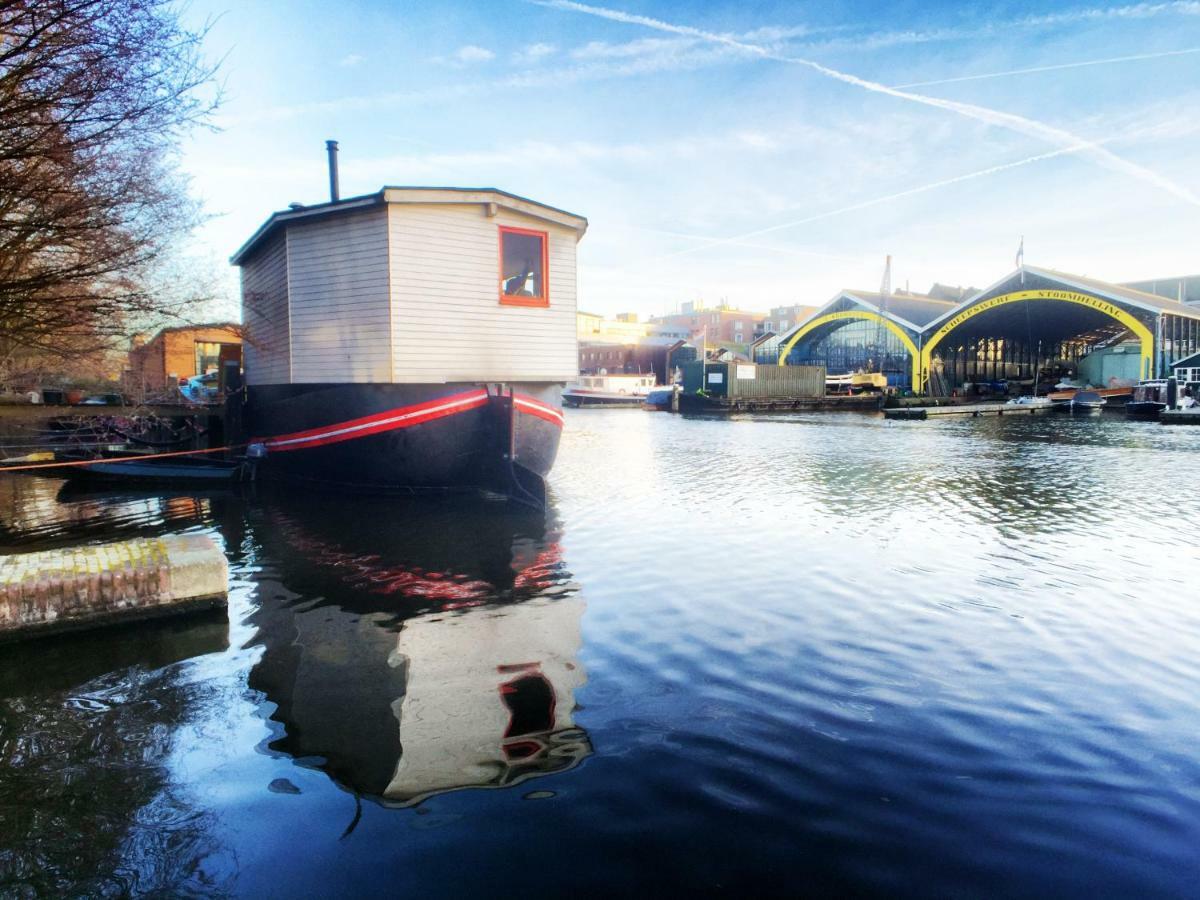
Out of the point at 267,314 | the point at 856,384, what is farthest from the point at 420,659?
the point at 856,384

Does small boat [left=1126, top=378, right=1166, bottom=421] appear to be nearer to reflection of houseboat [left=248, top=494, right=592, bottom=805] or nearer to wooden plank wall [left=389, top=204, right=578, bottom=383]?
wooden plank wall [left=389, top=204, right=578, bottom=383]

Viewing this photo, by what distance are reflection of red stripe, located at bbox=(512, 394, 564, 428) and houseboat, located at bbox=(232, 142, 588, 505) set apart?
0.03 metres

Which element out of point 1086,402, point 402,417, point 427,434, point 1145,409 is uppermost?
point 1086,402

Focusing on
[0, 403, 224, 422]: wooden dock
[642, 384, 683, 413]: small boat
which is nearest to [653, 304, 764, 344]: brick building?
[642, 384, 683, 413]: small boat

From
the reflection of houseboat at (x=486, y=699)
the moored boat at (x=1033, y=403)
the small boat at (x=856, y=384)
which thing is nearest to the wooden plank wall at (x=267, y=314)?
the reflection of houseboat at (x=486, y=699)

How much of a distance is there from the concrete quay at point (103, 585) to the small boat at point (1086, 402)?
57.9m

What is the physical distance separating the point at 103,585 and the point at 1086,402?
195 feet

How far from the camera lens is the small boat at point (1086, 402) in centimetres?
5088

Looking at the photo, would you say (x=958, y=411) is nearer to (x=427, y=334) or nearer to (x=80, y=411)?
(x=427, y=334)

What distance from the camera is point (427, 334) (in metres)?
12.8

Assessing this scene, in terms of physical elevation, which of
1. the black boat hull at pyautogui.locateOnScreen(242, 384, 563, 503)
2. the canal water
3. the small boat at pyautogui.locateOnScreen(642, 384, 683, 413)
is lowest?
the canal water

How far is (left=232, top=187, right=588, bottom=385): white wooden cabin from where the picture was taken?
41.2 ft

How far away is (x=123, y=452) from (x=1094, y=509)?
2293cm

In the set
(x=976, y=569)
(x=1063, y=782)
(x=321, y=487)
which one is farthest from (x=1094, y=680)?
(x=321, y=487)
